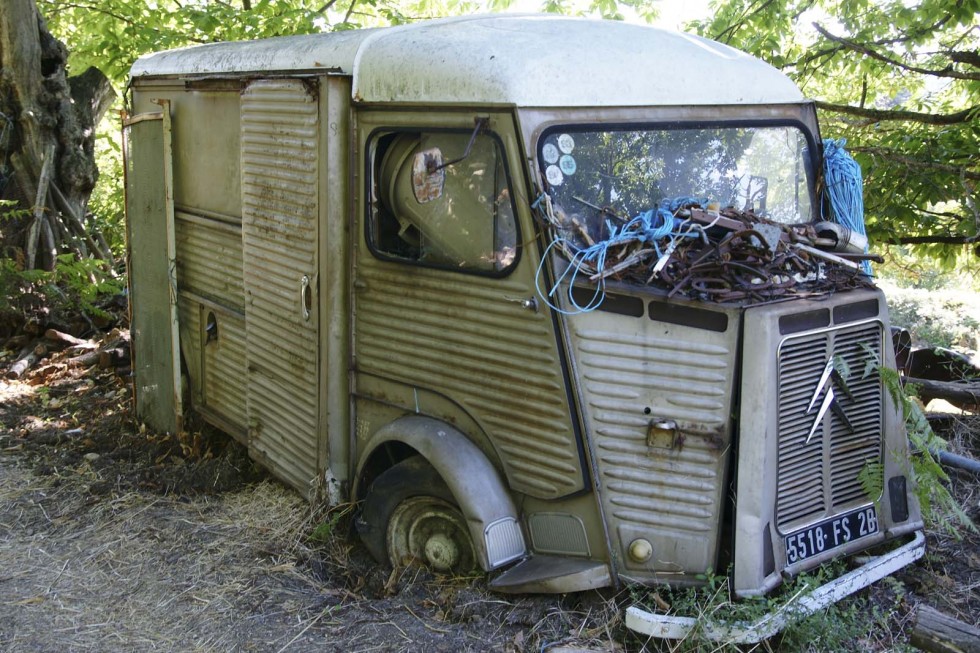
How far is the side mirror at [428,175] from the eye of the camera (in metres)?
4.24

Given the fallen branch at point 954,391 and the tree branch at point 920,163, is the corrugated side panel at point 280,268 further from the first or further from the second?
the tree branch at point 920,163

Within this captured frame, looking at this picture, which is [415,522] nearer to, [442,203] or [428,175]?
[442,203]

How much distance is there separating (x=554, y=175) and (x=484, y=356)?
0.81m

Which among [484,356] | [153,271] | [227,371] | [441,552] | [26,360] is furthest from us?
[26,360]

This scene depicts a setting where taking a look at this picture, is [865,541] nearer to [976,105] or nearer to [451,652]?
[451,652]

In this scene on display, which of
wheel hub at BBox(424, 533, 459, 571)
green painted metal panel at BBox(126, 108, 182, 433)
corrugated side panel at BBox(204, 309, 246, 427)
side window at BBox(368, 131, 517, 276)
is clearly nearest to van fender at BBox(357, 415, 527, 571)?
wheel hub at BBox(424, 533, 459, 571)

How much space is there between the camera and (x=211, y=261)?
19.6 ft

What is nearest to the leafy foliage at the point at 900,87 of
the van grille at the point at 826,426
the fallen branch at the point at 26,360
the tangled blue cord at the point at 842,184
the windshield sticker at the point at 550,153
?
the tangled blue cord at the point at 842,184

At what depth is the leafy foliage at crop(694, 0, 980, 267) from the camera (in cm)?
673

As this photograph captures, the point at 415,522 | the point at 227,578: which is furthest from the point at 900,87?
the point at 227,578

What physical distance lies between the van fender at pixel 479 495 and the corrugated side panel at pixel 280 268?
101 cm

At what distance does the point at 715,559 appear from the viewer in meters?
3.69

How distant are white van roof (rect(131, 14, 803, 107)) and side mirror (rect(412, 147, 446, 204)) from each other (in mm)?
240

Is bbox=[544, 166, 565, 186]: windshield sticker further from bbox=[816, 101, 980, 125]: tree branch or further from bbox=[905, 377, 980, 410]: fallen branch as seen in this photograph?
bbox=[816, 101, 980, 125]: tree branch
